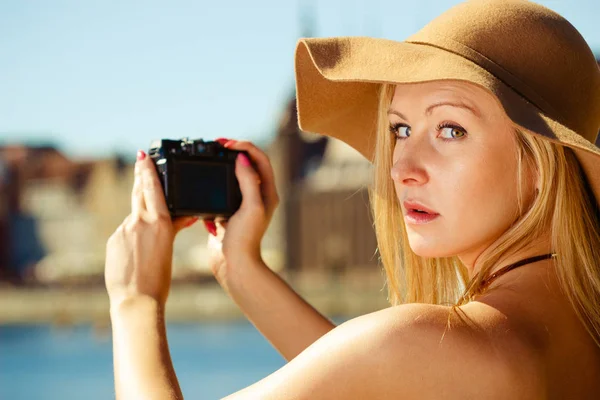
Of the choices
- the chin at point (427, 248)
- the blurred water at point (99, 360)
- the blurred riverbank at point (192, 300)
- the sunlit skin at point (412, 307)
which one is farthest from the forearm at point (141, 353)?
the blurred riverbank at point (192, 300)

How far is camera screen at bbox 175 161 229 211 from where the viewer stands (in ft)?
3.23

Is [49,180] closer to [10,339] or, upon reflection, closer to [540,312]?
[10,339]

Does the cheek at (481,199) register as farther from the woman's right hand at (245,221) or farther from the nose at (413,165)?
the woman's right hand at (245,221)

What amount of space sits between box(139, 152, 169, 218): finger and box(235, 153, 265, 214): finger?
0.29 feet

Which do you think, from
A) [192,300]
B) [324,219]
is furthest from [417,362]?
[324,219]

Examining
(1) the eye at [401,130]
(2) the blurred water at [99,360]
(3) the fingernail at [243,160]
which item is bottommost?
(2) the blurred water at [99,360]

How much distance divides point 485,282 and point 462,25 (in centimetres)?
21

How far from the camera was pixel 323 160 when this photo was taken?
117ft

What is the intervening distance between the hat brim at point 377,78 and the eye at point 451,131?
58mm

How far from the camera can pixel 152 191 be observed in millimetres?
955

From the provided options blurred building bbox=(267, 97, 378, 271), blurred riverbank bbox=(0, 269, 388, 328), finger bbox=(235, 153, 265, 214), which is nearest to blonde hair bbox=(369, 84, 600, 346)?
finger bbox=(235, 153, 265, 214)

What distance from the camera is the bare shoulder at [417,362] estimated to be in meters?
0.63

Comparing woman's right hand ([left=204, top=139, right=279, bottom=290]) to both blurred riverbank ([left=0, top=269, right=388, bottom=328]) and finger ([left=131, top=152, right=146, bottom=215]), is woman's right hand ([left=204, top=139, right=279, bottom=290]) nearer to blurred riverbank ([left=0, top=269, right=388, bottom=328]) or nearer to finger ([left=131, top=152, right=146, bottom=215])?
finger ([left=131, top=152, right=146, bottom=215])

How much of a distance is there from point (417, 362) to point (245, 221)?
40 centimetres
